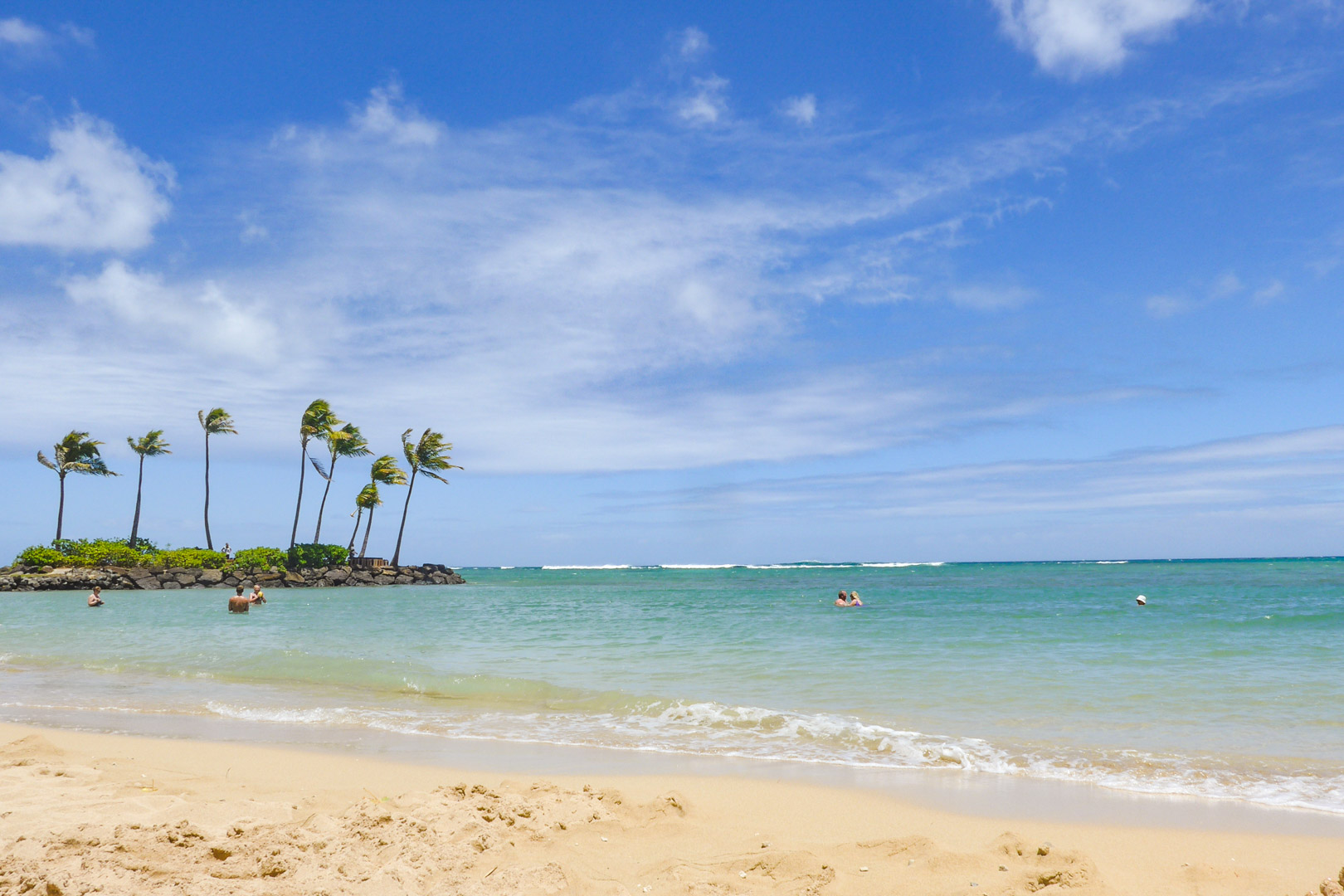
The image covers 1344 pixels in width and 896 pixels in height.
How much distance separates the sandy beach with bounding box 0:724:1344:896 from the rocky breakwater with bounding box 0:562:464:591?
43106 mm

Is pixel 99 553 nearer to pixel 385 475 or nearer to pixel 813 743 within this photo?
pixel 385 475

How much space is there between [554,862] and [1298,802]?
5358 millimetres

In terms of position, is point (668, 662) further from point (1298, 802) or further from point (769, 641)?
point (1298, 802)

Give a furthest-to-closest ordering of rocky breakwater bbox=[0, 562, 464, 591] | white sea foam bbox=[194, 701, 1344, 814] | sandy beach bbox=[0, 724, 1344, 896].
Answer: rocky breakwater bbox=[0, 562, 464, 591] → white sea foam bbox=[194, 701, 1344, 814] → sandy beach bbox=[0, 724, 1344, 896]

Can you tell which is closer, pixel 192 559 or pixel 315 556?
pixel 192 559

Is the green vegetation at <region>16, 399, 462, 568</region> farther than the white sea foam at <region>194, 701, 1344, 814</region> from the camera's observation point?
Yes

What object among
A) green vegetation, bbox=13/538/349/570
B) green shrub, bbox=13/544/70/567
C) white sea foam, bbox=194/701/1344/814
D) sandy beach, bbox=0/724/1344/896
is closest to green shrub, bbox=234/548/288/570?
green vegetation, bbox=13/538/349/570

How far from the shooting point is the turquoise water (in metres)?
7.21

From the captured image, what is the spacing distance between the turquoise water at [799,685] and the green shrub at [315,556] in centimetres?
2756

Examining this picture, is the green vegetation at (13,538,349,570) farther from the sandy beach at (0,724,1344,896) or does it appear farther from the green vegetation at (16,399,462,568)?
the sandy beach at (0,724,1344,896)

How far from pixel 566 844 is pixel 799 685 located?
258 inches

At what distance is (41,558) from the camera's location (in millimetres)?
43344

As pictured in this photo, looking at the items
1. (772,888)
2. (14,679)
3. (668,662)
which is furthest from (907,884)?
(14,679)

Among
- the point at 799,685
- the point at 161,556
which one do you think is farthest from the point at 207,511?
the point at 799,685
